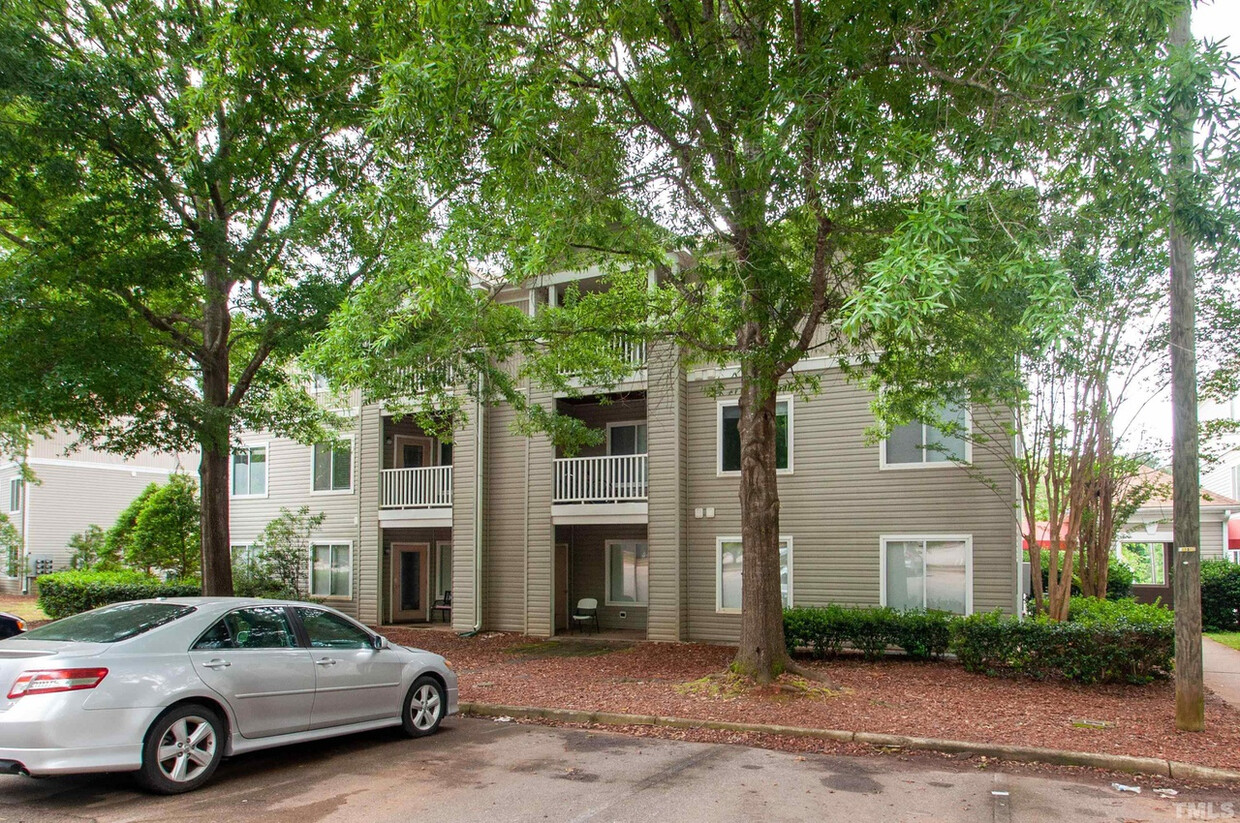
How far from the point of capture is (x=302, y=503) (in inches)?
881

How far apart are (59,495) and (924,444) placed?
3268cm

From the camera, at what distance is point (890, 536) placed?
15.5 m

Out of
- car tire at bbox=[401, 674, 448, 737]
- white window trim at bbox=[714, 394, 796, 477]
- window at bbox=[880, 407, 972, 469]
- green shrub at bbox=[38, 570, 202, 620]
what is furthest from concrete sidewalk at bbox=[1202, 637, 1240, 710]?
green shrub at bbox=[38, 570, 202, 620]

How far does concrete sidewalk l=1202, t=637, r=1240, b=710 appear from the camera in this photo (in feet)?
38.1

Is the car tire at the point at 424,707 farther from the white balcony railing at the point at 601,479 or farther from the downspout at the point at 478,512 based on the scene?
the downspout at the point at 478,512

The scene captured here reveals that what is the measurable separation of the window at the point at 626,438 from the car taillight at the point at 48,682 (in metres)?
13.8

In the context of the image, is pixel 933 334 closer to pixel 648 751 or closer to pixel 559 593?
pixel 648 751

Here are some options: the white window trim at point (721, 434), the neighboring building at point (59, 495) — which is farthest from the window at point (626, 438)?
the neighboring building at point (59, 495)

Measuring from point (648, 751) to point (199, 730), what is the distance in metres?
3.88

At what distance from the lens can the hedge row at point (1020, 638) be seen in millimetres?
11578

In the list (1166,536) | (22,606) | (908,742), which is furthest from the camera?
(22,606)

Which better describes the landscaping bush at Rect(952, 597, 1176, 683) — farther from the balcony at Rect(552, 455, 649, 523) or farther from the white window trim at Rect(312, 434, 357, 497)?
the white window trim at Rect(312, 434, 357, 497)

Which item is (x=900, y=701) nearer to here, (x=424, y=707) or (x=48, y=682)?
(x=424, y=707)

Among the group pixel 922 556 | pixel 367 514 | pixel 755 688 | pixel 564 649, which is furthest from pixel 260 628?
pixel 367 514
